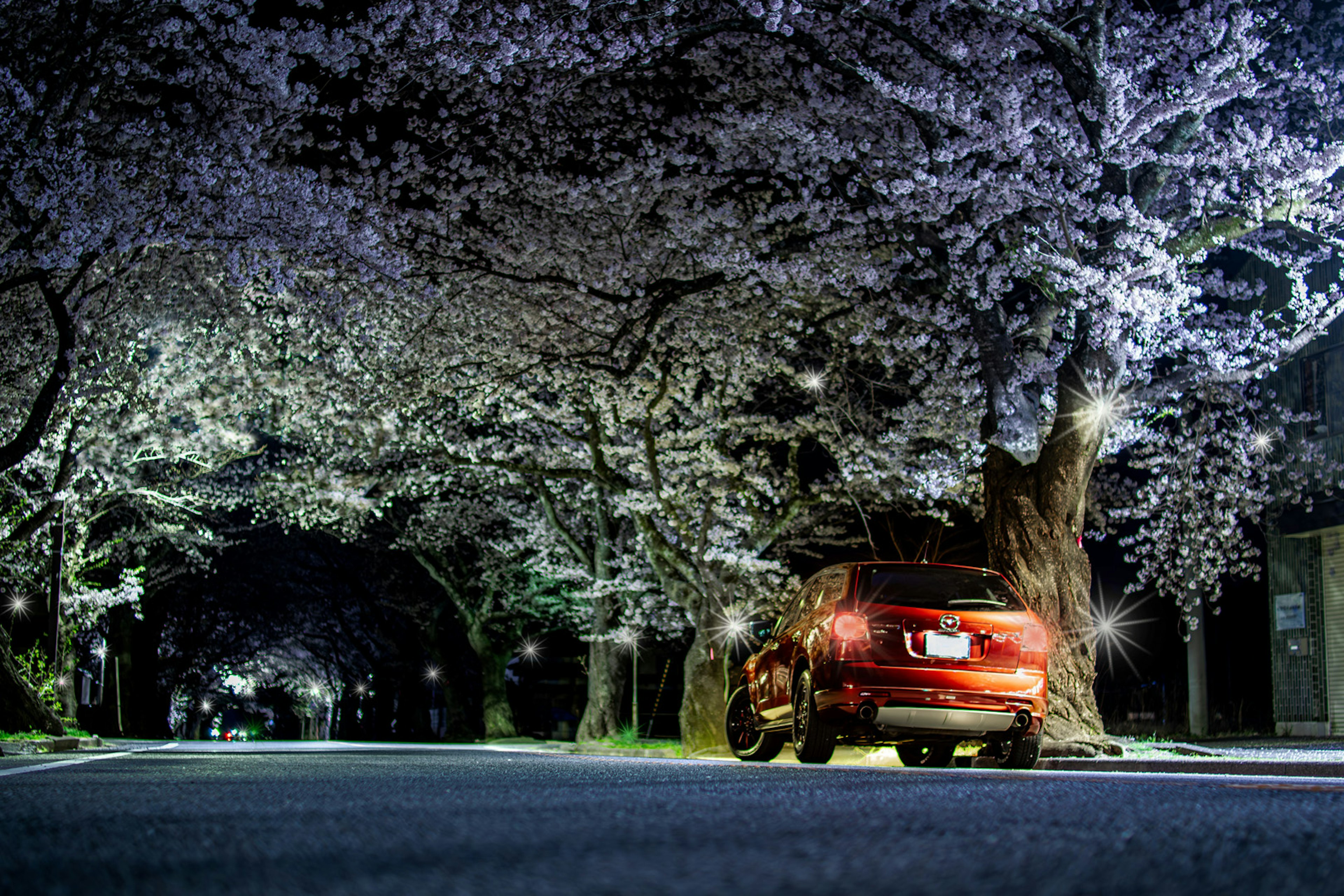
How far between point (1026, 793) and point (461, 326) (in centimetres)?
1728

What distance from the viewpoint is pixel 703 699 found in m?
23.6

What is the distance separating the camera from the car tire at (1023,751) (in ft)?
35.6

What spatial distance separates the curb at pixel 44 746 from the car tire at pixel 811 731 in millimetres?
9678

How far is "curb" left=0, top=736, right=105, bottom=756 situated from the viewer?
619 inches

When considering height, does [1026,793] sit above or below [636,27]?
below

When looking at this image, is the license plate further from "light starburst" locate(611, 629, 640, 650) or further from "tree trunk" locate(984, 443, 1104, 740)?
"light starburst" locate(611, 629, 640, 650)

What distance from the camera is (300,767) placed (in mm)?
10367

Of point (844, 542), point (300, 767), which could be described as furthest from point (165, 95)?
point (844, 542)

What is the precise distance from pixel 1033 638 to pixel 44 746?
1418cm

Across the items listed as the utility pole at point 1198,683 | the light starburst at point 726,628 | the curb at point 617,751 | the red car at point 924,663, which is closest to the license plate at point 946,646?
the red car at point 924,663

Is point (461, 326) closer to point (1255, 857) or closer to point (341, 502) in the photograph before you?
point (341, 502)

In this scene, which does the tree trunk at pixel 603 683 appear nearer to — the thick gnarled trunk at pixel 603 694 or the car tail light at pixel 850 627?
the thick gnarled trunk at pixel 603 694

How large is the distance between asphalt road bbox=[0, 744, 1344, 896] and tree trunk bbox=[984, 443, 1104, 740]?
5724mm

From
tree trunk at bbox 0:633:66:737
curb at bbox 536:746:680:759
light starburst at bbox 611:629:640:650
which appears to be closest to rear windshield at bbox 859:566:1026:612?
curb at bbox 536:746:680:759
